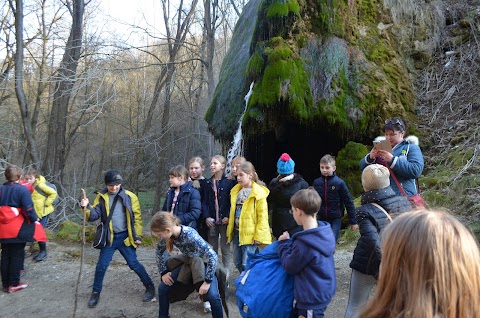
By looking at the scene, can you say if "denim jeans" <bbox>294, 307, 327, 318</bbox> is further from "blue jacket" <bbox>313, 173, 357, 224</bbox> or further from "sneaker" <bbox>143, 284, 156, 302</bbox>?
"sneaker" <bbox>143, 284, 156, 302</bbox>

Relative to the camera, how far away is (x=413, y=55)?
10641mm

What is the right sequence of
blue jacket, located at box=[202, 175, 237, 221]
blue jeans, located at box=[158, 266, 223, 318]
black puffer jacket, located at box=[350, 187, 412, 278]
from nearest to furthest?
black puffer jacket, located at box=[350, 187, 412, 278], blue jeans, located at box=[158, 266, 223, 318], blue jacket, located at box=[202, 175, 237, 221]

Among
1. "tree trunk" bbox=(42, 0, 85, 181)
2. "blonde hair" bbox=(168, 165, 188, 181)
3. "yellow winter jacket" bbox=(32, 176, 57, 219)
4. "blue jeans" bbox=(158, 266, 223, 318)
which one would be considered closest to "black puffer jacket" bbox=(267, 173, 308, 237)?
"blonde hair" bbox=(168, 165, 188, 181)

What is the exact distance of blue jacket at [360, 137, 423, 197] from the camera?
12.7ft

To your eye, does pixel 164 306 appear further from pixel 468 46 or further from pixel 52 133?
pixel 52 133

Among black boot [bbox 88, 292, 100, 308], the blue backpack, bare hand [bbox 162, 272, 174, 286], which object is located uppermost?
the blue backpack

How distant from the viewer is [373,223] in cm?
321

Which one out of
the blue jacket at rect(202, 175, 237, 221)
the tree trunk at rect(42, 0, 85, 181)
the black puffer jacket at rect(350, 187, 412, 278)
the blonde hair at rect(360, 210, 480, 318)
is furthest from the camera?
the tree trunk at rect(42, 0, 85, 181)

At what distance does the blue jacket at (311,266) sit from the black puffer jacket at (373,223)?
0.32 m

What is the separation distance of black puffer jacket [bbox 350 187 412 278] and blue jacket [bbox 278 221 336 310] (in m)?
0.32

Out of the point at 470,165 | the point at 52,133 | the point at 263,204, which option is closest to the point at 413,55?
the point at 470,165

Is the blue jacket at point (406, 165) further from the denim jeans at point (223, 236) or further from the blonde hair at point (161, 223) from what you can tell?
the denim jeans at point (223, 236)

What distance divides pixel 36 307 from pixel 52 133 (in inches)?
441

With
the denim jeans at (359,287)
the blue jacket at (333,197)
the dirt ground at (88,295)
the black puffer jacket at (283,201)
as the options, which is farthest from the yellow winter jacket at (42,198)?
the denim jeans at (359,287)
